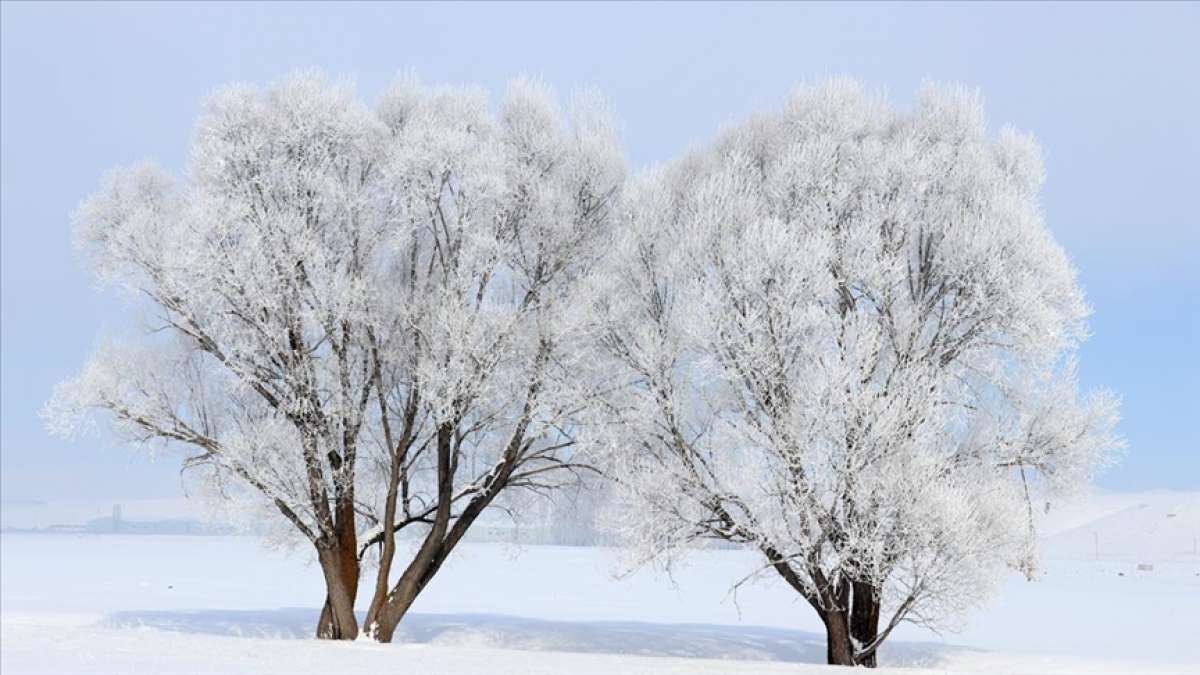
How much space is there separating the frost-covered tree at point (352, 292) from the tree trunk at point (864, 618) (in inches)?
262

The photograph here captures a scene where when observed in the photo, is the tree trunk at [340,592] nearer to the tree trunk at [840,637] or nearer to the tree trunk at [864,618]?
the tree trunk at [840,637]

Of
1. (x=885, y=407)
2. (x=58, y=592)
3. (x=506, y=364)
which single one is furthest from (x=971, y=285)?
(x=58, y=592)

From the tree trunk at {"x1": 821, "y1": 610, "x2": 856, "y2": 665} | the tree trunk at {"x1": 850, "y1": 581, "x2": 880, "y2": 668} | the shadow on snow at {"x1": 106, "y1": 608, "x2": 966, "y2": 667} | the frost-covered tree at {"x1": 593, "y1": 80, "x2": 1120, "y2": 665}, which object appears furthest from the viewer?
the shadow on snow at {"x1": 106, "y1": 608, "x2": 966, "y2": 667}

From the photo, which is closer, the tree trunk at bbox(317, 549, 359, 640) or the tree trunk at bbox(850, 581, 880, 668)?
the tree trunk at bbox(850, 581, 880, 668)

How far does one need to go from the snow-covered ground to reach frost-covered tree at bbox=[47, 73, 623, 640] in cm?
317

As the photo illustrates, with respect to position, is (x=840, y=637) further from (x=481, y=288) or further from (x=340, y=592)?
(x=340, y=592)

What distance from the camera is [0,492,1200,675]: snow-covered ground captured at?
52.3ft

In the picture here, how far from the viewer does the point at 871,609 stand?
2161 centimetres

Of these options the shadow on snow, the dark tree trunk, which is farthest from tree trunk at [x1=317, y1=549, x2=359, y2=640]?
the shadow on snow

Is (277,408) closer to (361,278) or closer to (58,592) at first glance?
(361,278)

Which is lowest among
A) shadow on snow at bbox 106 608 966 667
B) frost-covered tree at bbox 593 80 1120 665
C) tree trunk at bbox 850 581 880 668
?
shadow on snow at bbox 106 608 966 667

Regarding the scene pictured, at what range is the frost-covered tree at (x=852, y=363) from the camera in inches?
751

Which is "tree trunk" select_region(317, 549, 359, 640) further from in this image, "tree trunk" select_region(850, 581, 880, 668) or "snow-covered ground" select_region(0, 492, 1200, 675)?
"tree trunk" select_region(850, 581, 880, 668)

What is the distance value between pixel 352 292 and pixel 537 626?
10135 mm
